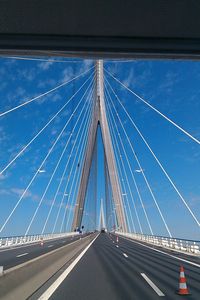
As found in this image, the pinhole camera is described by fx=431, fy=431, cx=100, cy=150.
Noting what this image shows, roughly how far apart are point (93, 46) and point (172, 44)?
1.54 m

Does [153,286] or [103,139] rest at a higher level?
[103,139]

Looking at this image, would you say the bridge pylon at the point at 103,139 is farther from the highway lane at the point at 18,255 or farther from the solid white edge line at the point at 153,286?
the solid white edge line at the point at 153,286

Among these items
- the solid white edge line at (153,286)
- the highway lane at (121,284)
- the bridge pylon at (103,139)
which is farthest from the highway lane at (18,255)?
the bridge pylon at (103,139)

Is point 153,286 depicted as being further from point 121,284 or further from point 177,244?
point 177,244

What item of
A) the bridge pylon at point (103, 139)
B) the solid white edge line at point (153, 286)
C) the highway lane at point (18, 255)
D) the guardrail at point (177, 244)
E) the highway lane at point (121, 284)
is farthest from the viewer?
the bridge pylon at point (103, 139)

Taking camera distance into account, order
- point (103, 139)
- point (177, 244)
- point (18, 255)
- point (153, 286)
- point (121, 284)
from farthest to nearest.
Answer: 1. point (103, 139)
2. point (177, 244)
3. point (18, 255)
4. point (121, 284)
5. point (153, 286)

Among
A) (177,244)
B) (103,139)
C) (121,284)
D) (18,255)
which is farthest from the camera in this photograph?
(103,139)

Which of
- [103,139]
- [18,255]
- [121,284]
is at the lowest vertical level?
[121,284]

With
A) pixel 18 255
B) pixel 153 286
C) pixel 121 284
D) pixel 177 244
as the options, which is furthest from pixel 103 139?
pixel 153 286

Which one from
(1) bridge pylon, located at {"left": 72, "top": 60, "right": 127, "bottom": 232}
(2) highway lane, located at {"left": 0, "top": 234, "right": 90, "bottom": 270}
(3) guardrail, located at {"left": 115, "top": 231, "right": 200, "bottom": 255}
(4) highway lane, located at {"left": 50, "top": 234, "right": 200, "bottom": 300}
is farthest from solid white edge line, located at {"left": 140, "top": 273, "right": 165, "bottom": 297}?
(1) bridge pylon, located at {"left": 72, "top": 60, "right": 127, "bottom": 232}

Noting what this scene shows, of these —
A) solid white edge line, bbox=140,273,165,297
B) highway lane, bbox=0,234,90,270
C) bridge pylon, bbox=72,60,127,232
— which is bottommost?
solid white edge line, bbox=140,273,165,297

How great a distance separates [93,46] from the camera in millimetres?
8438

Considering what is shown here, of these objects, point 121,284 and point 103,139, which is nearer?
point 121,284

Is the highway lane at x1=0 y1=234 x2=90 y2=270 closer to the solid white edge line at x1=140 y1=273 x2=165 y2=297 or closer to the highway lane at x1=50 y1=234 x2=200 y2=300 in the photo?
the highway lane at x1=50 y1=234 x2=200 y2=300
